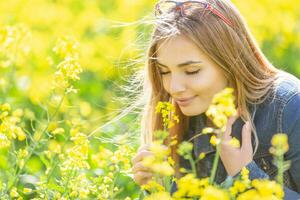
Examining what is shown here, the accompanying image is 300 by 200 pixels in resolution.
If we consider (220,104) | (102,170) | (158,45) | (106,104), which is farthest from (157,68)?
(106,104)

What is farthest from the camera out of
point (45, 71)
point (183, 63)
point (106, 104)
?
point (45, 71)

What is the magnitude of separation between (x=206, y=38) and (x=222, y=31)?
9 centimetres

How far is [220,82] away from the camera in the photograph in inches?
146

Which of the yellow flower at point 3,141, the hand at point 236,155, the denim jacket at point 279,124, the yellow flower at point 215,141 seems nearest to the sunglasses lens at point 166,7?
the denim jacket at point 279,124

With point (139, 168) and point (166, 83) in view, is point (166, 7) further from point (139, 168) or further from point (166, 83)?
point (139, 168)

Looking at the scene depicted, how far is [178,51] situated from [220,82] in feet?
0.64

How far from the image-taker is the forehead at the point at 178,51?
3.60m

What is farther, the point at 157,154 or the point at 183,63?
the point at 183,63

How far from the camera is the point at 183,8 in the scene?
3.80 meters

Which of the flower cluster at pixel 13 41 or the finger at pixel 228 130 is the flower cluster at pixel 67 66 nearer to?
the flower cluster at pixel 13 41

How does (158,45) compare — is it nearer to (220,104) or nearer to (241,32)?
(241,32)

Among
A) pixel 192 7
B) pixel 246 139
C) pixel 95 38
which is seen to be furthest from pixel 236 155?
pixel 95 38

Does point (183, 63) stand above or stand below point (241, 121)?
above

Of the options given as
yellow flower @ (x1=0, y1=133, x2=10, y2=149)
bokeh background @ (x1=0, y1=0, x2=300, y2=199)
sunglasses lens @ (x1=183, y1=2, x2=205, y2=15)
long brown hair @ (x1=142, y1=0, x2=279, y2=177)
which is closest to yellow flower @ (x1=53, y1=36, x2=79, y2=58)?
long brown hair @ (x1=142, y1=0, x2=279, y2=177)
